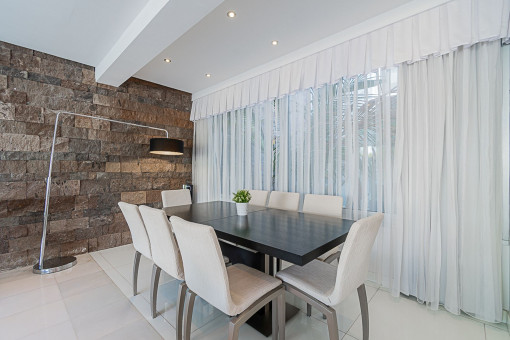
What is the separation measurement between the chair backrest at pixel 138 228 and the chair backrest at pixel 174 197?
0.87m

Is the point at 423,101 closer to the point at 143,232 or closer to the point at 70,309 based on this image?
the point at 143,232

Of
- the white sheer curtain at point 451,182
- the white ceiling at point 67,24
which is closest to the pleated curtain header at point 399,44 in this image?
the white sheer curtain at point 451,182

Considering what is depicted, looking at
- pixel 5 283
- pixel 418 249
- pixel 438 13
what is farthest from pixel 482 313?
pixel 5 283

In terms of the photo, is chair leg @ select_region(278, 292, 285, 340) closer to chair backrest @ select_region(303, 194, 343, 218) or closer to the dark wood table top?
the dark wood table top

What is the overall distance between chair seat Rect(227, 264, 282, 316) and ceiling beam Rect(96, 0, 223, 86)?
2097 mm

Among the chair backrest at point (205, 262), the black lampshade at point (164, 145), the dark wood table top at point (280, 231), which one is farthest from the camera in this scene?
the black lampshade at point (164, 145)

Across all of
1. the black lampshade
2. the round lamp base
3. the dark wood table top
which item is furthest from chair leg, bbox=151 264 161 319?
the black lampshade

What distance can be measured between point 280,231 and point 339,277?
535mm

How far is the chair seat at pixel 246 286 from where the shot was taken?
1.25 meters

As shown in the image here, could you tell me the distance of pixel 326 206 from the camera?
2385 millimetres

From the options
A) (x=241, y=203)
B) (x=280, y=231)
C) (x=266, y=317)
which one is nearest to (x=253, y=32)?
(x=241, y=203)

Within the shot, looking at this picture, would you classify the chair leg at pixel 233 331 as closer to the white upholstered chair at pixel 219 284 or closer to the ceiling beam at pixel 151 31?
the white upholstered chair at pixel 219 284

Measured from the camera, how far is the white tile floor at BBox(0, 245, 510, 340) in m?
1.67

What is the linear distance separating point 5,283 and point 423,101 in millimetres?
4788
